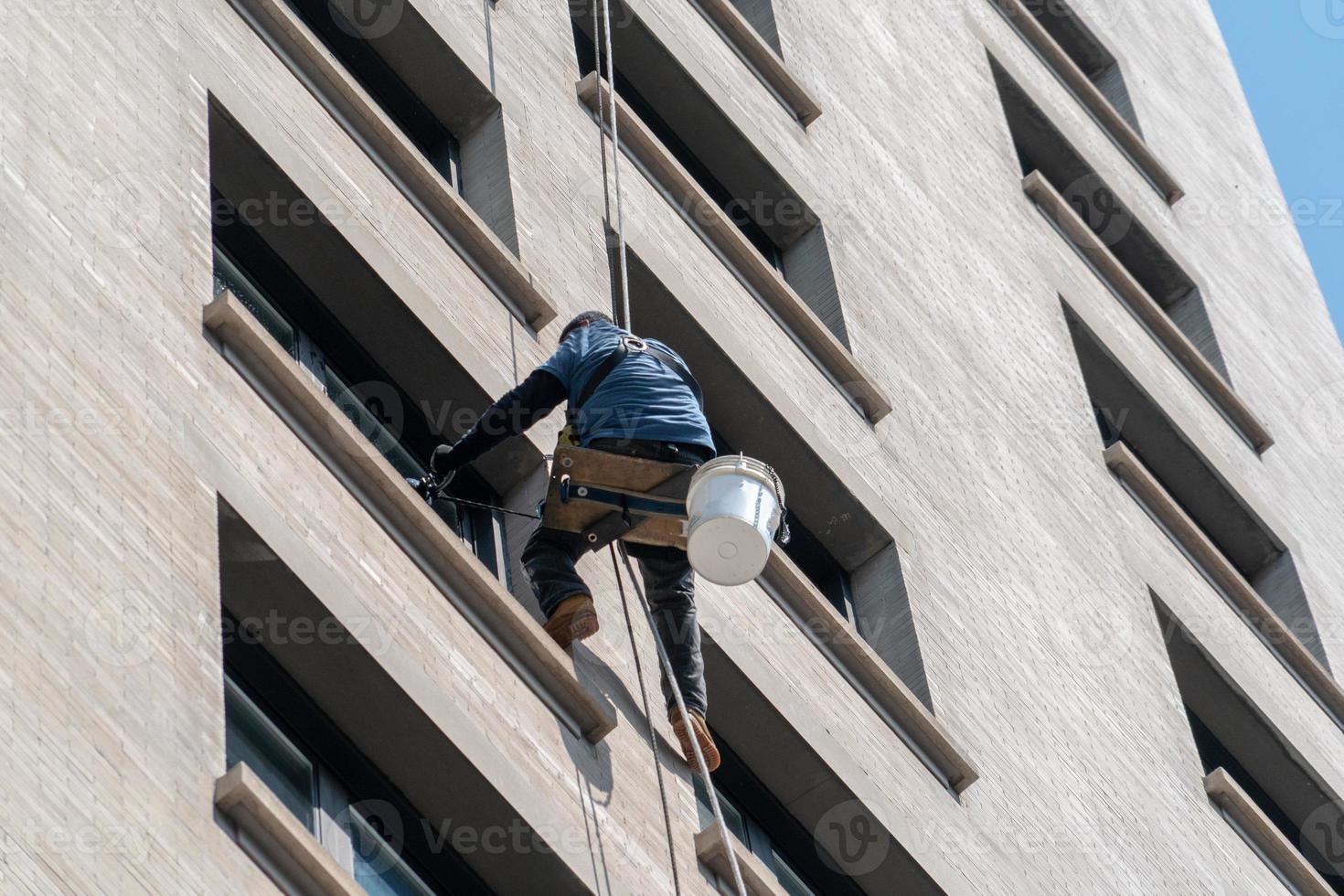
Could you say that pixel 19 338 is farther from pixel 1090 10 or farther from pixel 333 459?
pixel 1090 10

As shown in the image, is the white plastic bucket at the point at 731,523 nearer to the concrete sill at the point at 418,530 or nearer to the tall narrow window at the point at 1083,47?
the concrete sill at the point at 418,530

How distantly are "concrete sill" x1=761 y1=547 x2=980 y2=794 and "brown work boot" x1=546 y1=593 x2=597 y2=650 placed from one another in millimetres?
2456

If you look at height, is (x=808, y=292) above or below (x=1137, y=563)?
above

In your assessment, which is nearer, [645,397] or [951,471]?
[645,397]

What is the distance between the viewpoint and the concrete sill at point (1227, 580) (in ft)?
67.4

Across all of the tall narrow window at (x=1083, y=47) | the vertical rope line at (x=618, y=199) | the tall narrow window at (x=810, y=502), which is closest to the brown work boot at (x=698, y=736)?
the vertical rope line at (x=618, y=199)

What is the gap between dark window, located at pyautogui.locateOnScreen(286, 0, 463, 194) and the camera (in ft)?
52.7

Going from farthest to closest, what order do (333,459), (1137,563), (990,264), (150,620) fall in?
1. (990,264)
2. (1137,563)
3. (333,459)
4. (150,620)

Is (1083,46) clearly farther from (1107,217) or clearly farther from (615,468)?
(615,468)

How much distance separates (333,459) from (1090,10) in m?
19.6

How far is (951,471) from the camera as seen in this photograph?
59.1 feet

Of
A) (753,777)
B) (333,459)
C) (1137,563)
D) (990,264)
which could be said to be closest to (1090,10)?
(990,264)

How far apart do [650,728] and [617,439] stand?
142cm

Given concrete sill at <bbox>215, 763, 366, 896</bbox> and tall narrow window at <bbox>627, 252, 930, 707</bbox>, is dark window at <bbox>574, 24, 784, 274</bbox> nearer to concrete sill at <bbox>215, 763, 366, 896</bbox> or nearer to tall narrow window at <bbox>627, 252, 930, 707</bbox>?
tall narrow window at <bbox>627, 252, 930, 707</bbox>
